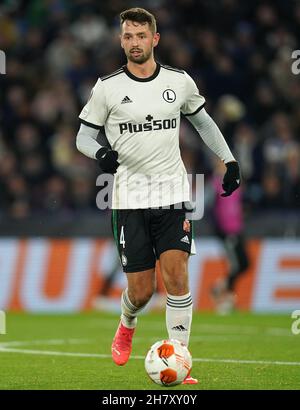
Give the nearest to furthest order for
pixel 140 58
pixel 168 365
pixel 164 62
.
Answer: pixel 168 365
pixel 140 58
pixel 164 62

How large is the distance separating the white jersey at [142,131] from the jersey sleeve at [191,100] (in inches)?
4.8

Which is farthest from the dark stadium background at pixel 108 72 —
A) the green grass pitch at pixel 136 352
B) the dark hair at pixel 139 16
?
the dark hair at pixel 139 16

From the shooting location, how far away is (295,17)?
19.3 metres

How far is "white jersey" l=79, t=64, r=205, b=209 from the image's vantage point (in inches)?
317

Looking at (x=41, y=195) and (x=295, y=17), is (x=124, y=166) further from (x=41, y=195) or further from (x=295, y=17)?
(x=295, y=17)

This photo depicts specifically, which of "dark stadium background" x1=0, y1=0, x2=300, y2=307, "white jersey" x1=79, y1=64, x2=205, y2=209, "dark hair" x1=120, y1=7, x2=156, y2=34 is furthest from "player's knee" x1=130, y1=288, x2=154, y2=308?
"dark stadium background" x1=0, y1=0, x2=300, y2=307

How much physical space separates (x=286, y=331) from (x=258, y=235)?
142 inches

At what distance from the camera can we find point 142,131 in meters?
8.05

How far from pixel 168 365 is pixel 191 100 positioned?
6.69 ft

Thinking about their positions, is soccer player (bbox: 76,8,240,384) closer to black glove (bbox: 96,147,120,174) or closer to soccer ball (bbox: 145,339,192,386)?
black glove (bbox: 96,147,120,174)

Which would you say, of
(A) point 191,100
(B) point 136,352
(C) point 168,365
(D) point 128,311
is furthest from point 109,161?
(B) point 136,352

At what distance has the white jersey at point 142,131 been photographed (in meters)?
8.05

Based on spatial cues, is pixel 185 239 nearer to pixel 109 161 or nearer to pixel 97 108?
pixel 109 161

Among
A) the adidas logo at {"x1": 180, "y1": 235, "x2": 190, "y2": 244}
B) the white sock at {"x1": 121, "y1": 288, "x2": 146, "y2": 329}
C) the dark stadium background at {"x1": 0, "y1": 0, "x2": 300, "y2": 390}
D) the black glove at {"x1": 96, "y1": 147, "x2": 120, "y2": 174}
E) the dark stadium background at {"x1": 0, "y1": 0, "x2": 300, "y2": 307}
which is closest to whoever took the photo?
the black glove at {"x1": 96, "y1": 147, "x2": 120, "y2": 174}
